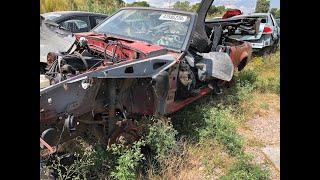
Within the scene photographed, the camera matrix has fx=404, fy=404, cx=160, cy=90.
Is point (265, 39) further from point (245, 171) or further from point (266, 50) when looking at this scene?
point (245, 171)

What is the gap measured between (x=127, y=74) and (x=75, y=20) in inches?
173

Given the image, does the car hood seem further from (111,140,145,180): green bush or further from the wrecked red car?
(111,140,145,180): green bush

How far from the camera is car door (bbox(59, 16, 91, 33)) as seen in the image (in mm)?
7703

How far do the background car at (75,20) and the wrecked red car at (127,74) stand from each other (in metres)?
2.24

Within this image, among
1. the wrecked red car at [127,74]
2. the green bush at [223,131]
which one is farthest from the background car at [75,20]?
the green bush at [223,131]

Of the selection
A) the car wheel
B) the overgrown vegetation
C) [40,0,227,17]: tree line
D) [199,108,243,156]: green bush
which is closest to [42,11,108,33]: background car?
[40,0,227,17]: tree line

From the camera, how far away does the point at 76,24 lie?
25.8ft

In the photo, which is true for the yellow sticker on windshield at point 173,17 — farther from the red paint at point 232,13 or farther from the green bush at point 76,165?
the red paint at point 232,13

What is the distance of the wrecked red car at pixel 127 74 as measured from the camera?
351cm
